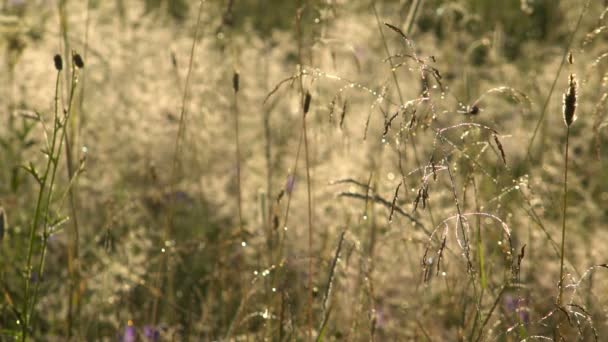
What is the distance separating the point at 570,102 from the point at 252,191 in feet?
5.84

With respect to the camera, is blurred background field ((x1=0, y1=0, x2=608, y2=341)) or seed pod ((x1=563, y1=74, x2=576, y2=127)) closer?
seed pod ((x1=563, y1=74, x2=576, y2=127))

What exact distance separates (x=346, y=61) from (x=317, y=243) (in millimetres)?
1684

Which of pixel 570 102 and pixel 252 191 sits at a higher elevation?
pixel 252 191

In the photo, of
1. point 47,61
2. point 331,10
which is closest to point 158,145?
point 47,61

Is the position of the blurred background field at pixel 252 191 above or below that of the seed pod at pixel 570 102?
above

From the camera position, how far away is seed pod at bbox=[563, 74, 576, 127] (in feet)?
3.74

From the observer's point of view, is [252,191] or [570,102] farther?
[252,191]

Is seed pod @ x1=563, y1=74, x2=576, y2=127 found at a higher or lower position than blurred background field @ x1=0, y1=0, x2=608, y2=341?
lower

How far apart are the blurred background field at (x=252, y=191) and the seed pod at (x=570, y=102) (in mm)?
330

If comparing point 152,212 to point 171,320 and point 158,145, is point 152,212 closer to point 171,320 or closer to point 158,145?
point 158,145

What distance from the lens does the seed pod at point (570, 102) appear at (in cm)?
114

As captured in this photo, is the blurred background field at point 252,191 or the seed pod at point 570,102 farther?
the blurred background field at point 252,191

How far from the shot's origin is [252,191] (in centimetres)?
284

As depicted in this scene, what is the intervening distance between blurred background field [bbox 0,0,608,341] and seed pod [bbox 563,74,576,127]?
33cm
